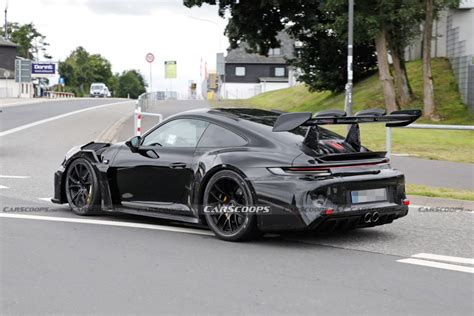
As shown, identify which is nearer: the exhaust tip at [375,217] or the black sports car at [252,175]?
the black sports car at [252,175]

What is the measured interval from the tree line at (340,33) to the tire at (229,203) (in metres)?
24.9

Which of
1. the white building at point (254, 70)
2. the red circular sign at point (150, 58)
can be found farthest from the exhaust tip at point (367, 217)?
the white building at point (254, 70)

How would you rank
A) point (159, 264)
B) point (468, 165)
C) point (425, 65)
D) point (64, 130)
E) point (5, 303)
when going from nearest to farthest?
1. point (5, 303)
2. point (159, 264)
3. point (468, 165)
4. point (64, 130)
5. point (425, 65)

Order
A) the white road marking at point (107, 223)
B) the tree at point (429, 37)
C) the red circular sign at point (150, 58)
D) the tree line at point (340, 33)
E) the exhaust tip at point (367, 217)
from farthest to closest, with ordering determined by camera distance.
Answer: the red circular sign at point (150, 58) → the tree line at point (340, 33) → the tree at point (429, 37) → the white road marking at point (107, 223) → the exhaust tip at point (367, 217)

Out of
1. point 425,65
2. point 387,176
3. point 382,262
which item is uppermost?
point 425,65

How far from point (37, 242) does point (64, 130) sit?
63.1ft

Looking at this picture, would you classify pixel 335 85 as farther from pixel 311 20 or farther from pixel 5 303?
pixel 5 303

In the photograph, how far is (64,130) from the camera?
2600cm

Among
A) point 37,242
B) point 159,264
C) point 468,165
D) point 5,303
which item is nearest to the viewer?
point 5,303

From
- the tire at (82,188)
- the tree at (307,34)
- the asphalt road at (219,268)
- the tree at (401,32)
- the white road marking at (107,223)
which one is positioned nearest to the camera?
the asphalt road at (219,268)

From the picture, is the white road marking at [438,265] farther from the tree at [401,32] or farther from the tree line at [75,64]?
the tree line at [75,64]

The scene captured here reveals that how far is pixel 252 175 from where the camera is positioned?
720cm

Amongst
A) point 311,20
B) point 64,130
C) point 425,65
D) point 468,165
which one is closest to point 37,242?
point 468,165

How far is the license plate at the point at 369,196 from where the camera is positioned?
718 centimetres
